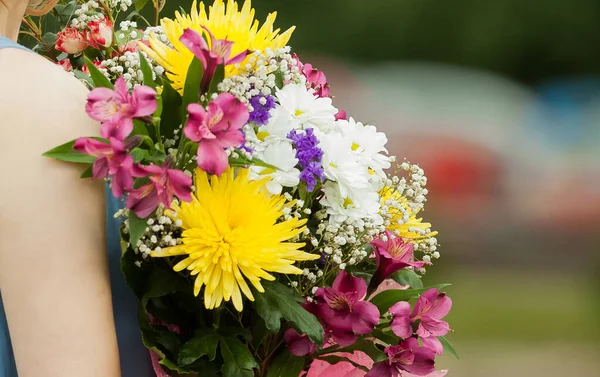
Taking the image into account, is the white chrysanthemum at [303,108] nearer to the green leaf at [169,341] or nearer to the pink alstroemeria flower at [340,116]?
the pink alstroemeria flower at [340,116]

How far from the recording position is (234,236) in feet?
2.42

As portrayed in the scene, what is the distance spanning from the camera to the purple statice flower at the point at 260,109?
2.55 ft

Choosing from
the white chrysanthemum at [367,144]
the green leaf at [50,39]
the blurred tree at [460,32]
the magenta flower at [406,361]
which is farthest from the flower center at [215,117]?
the blurred tree at [460,32]

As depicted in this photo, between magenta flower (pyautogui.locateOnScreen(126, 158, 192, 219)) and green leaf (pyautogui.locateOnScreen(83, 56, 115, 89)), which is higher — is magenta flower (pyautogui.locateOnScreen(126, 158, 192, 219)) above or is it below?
below

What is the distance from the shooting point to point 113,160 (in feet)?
2.18

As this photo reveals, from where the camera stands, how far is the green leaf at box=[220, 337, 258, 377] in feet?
2.54

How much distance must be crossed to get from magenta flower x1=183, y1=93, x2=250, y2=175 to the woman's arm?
4.5 inches

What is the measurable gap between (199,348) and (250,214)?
0.43 ft

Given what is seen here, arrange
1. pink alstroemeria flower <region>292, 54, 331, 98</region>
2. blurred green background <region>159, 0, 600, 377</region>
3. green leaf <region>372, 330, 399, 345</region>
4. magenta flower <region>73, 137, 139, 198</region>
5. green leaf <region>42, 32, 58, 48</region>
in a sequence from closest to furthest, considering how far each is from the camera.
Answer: magenta flower <region>73, 137, 139, 198</region>, green leaf <region>372, 330, 399, 345</region>, pink alstroemeria flower <region>292, 54, 331, 98</region>, green leaf <region>42, 32, 58, 48</region>, blurred green background <region>159, 0, 600, 377</region>

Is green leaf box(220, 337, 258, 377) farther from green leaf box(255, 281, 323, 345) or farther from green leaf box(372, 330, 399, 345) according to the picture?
green leaf box(372, 330, 399, 345)

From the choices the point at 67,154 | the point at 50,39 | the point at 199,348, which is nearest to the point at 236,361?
the point at 199,348

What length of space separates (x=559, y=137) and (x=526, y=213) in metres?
0.51

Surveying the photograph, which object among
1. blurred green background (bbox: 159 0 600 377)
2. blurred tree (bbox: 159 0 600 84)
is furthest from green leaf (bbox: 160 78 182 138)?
blurred green background (bbox: 159 0 600 377)

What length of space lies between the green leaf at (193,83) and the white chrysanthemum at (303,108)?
100 mm
